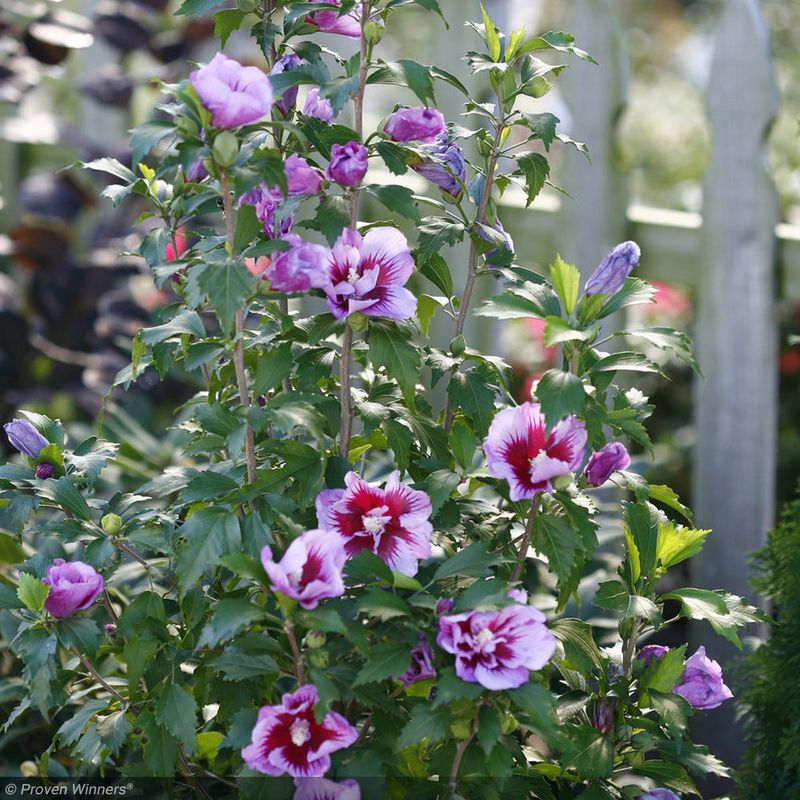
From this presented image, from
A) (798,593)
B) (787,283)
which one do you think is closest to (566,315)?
(798,593)

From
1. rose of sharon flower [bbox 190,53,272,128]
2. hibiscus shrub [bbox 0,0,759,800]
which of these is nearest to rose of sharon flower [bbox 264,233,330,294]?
hibiscus shrub [bbox 0,0,759,800]

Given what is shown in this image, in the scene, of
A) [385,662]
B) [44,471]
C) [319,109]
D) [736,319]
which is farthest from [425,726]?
[736,319]

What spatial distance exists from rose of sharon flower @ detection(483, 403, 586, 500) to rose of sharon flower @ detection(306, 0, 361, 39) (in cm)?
44

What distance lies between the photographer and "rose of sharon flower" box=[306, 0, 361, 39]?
1.14m

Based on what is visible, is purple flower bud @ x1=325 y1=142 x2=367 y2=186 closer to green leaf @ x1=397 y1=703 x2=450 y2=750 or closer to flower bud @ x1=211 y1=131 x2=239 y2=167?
flower bud @ x1=211 y1=131 x2=239 y2=167

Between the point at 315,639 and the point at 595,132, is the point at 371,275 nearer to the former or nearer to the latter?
the point at 315,639

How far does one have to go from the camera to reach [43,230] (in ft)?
8.67

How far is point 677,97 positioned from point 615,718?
5.19 m

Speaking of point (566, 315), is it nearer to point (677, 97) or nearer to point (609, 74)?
point (609, 74)

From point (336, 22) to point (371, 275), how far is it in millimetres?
294

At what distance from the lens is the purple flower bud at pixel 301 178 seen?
3.55ft

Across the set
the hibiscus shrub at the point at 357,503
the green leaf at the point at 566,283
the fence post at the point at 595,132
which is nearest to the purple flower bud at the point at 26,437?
the hibiscus shrub at the point at 357,503

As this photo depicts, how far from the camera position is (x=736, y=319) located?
205 centimetres

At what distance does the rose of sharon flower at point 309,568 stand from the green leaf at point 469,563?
4.3 inches
